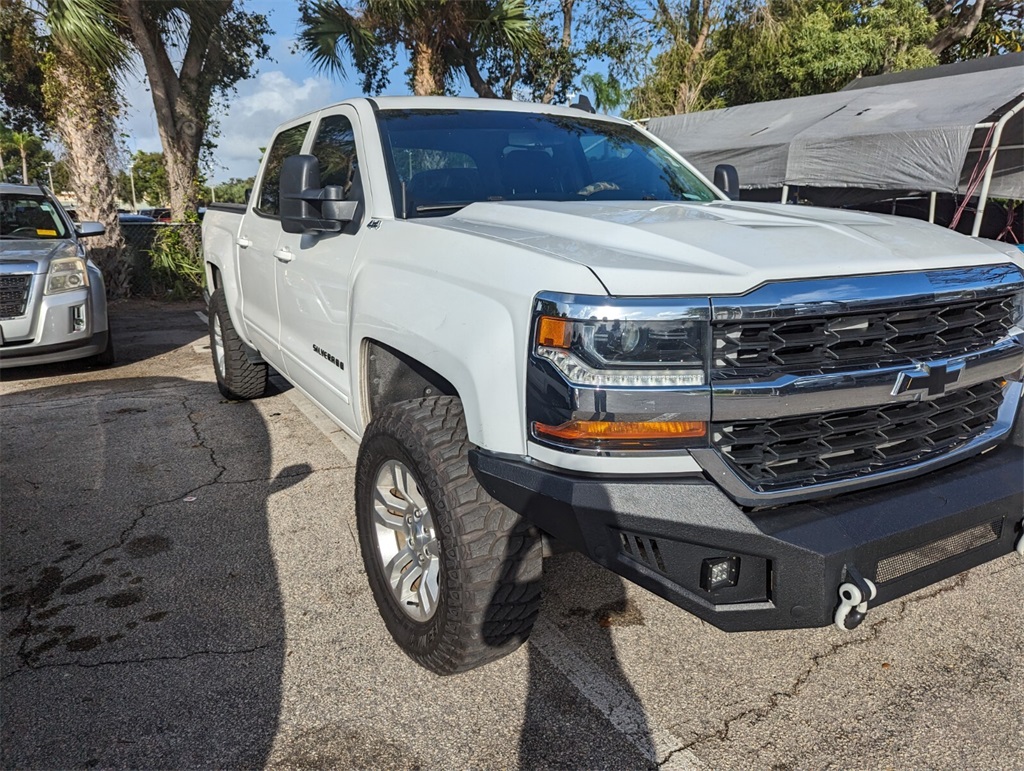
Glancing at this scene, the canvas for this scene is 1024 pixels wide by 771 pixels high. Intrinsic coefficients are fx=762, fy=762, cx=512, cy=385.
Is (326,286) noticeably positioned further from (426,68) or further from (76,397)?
(426,68)

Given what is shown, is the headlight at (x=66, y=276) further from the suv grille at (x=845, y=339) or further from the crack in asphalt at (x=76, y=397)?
the suv grille at (x=845, y=339)

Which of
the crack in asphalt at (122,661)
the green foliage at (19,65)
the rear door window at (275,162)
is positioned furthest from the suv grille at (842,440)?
the green foliage at (19,65)

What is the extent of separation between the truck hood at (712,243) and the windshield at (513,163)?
41cm

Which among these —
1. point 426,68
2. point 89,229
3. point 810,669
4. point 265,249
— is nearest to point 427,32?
point 426,68

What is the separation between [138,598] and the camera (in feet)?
9.89

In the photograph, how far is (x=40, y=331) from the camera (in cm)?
655

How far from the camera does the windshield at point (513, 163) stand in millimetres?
3150

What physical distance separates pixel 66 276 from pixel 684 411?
670cm

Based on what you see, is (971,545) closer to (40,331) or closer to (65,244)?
(40,331)

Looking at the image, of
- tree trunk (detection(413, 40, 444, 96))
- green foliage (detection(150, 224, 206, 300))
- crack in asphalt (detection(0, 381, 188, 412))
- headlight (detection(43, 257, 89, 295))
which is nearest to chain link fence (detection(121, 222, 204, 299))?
green foliage (detection(150, 224, 206, 300))

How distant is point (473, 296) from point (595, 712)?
4.38 ft

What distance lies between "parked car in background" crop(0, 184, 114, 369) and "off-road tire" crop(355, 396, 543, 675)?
5.51 meters

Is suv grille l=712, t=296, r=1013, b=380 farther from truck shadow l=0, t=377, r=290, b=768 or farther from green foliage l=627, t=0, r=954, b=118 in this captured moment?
green foliage l=627, t=0, r=954, b=118

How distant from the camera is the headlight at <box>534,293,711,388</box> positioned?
186 centimetres
